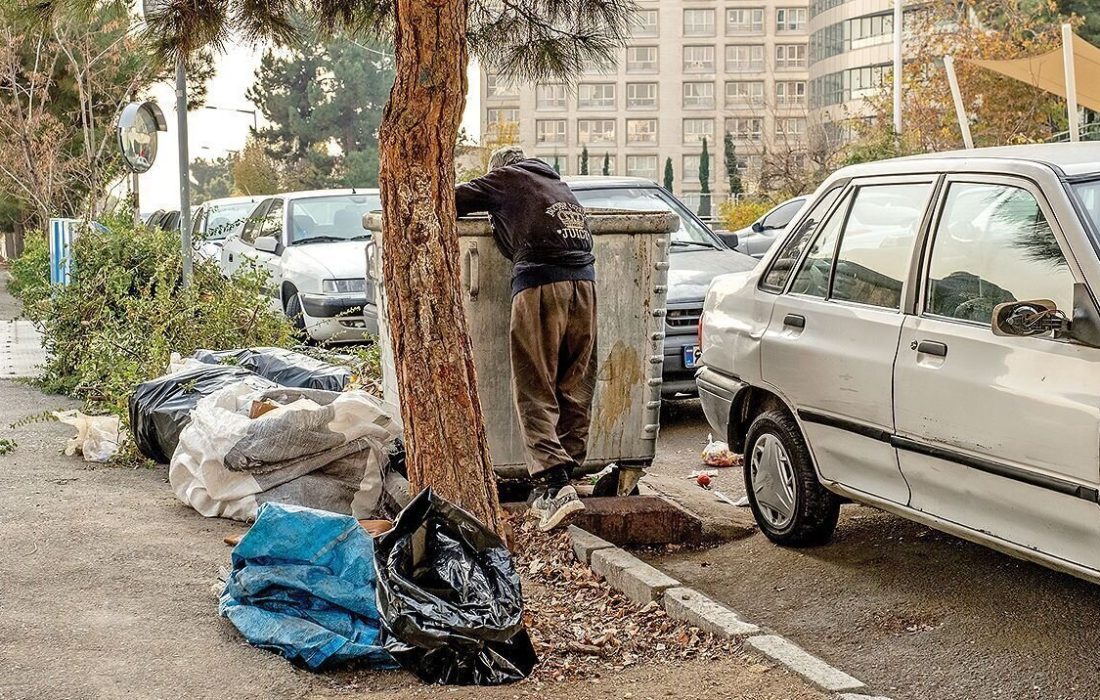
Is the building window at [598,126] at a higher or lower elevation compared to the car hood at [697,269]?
higher

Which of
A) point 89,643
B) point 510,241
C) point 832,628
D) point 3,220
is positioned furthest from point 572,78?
point 3,220

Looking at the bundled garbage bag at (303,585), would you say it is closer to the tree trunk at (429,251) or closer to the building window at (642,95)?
the tree trunk at (429,251)

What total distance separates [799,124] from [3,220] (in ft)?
249

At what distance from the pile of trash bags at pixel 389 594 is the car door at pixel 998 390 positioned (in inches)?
66.8

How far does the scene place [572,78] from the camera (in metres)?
7.39

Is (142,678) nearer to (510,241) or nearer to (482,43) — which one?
(510,241)

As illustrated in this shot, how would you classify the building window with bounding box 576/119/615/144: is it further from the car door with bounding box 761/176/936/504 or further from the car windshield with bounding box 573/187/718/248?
the car door with bounding box 761/176/936/504

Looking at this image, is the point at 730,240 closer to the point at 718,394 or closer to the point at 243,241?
the point at 718,394

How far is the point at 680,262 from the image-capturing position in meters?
10.8

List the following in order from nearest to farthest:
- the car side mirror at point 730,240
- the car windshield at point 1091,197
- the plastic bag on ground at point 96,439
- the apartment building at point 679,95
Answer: the car windshield at point 1091,197, the plastic bag on ground at point 96,439, the car side mirror at point 730,240, the apartment building at point 679,95

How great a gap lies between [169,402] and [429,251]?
324cm

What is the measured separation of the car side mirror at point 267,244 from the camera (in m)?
14.9

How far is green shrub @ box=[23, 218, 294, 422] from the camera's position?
33.7 ft

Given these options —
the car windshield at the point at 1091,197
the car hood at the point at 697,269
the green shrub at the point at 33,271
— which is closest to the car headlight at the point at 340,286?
the car hood at the point at 697,269
